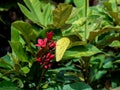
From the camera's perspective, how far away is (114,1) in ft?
5.02

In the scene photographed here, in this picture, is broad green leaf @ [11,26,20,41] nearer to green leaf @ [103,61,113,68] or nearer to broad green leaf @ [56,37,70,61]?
broad green leaf @ [56,37,70,61]

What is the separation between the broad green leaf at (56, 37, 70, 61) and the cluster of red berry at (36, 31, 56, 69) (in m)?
0.02

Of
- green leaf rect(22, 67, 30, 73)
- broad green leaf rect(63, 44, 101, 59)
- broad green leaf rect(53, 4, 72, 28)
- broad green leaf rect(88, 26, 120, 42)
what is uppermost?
broad green leaf rect(53, 4, 72, 28)

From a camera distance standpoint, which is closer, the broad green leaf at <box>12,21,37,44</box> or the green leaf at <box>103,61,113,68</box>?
the broad green leaf at <box>12,21,37,44</box>

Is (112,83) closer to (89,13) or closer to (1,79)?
(89,13)

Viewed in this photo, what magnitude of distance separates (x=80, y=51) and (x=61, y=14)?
0.14 metres

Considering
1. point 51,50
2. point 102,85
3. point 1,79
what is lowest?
point 102,85

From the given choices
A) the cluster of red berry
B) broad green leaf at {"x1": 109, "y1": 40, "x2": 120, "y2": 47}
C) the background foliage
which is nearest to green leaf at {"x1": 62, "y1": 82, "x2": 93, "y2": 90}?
the background foliage

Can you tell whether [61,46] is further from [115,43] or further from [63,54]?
[115,43]

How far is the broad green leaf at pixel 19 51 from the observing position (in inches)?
46.5

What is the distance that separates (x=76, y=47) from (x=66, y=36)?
51mm

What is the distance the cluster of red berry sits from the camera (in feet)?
3.70

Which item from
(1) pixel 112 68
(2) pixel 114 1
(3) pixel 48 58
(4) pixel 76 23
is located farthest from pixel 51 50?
(2) pixel 114 1

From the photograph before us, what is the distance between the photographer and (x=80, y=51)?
1.20m
